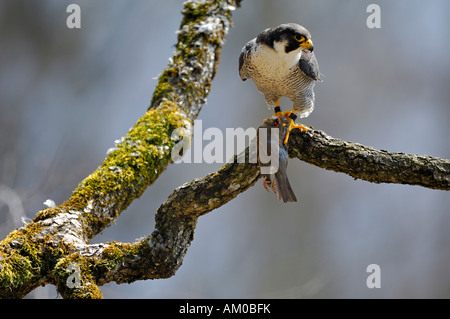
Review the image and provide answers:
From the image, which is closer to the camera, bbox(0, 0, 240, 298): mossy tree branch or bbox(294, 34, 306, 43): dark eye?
bbox(0, 0, 240, 298): mossy tree branch

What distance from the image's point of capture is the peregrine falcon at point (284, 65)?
332 cm

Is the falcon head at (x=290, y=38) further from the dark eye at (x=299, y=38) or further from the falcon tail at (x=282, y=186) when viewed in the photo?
the falcon tail at (x=282, y=186)

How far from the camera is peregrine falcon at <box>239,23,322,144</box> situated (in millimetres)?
3322

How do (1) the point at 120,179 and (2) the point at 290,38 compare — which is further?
(1) the point at 120,179

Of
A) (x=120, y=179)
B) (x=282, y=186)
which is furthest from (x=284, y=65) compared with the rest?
(x=120, y=179)

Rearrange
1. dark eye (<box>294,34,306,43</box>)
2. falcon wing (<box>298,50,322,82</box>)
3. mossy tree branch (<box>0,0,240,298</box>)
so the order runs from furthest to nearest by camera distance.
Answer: falcon wing (<box>298,50,322,82</box>) < dark eye (<box>294,34,306,43</box>) < mossy tree branch (<box>0,0,240,298</box>)

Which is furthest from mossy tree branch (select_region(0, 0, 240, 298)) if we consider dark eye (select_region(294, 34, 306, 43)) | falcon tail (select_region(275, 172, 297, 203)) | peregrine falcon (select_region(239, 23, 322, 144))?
dark eye (select_region(294, 34, 306, 43))

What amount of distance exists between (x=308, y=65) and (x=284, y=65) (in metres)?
0.23

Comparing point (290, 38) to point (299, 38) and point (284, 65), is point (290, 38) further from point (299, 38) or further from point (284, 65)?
point (284, 65)

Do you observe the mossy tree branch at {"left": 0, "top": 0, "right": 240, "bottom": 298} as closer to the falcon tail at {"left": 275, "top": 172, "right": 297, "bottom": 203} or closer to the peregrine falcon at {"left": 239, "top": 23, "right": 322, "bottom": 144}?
the peregrine falcon at {"left": 239, "top": 23, "right": 322, "bottom": 144}

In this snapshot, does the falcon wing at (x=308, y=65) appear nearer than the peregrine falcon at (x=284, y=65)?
No

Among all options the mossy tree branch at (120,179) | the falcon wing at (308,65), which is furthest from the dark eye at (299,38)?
the mossy tree branch at (120,179)

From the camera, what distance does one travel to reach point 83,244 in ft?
9.75

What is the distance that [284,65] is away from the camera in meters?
3.47
